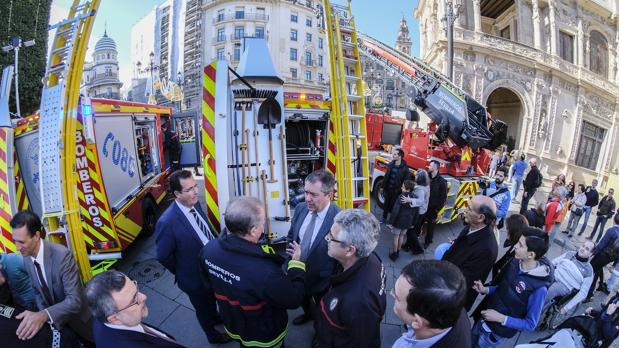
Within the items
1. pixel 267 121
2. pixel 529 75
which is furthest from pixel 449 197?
pixel 529 75

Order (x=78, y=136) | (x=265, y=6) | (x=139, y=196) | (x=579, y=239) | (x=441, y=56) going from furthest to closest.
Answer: (x=265, y=6), (x=441, y=56), (x=579, y=239), (x=139, y=196), (x=78, y=136)

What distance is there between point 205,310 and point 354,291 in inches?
75.4

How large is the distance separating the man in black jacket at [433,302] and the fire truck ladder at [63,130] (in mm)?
2951

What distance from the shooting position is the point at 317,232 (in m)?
2.69

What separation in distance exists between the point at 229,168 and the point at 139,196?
8.10 feet

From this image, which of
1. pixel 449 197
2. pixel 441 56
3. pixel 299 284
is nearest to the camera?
pixel 299 284

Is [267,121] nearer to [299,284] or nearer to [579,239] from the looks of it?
[299,284]

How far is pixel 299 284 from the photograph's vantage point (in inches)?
75.2

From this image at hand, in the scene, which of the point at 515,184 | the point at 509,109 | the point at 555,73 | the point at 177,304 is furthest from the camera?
the point at 509,109

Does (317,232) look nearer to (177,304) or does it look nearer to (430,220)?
(177,304)

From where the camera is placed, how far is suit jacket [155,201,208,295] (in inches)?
103

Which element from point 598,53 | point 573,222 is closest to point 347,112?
point 573,222

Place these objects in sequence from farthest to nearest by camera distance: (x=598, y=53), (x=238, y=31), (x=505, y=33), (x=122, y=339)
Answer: (x=238, y=31) < (x=505, y=33) < (x=598, y=53) < (x=122, y=339)

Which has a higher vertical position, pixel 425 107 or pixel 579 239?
pixel 425 107
